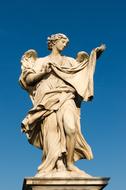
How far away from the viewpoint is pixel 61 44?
13641 mm

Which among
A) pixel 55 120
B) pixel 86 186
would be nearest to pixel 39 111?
pixel 55 120

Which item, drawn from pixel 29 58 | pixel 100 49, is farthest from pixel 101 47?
pixel 29 58

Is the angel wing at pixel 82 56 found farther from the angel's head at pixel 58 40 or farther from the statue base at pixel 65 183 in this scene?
the statue base at pixel 65 183

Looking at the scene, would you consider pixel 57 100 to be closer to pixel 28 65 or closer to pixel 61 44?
pixel 28 65

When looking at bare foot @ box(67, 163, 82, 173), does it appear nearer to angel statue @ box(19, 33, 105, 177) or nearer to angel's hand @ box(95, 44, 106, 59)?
angel statue @ box(19, 33, 105, 177)

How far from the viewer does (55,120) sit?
12.6 meters

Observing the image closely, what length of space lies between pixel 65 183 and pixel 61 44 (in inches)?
161

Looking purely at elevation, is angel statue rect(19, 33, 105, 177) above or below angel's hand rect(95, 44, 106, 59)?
below

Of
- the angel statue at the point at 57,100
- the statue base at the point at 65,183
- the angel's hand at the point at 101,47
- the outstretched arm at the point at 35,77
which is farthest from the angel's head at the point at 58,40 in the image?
the statue base at the point at 65,183

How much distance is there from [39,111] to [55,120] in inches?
18.7

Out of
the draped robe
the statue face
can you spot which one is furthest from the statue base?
the statue face

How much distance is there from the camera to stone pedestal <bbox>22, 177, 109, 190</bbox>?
11453 mm

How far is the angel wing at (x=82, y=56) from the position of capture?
13.5m

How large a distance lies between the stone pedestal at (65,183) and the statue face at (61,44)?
3.90 metres
